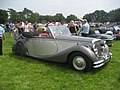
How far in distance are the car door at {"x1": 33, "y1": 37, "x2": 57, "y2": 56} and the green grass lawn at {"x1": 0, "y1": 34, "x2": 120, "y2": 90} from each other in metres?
0.41

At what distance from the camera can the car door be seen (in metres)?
6.86

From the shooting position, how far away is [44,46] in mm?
7141

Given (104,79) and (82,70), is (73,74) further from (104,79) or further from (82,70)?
(104,79)

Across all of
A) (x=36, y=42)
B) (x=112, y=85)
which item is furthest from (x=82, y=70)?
(x=36, y=42)

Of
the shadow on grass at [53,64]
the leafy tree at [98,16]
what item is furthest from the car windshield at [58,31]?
the leafy tree at [98,16]

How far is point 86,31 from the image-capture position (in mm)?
11180

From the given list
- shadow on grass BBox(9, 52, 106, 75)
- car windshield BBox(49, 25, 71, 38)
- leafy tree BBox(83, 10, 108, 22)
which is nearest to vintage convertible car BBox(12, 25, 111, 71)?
car windshield BBox(49, 25, 71, 38)

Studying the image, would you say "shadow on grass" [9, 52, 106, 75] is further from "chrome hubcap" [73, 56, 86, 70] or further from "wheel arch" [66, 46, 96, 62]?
"wheel arch" [66, 46, 96, 62]

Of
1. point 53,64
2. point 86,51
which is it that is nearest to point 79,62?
point 86,51

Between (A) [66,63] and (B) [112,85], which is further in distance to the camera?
(A) [66,63]

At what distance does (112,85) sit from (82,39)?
6.34ft

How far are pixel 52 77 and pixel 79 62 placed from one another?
3.23 ft

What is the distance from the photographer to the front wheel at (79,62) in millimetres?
5951

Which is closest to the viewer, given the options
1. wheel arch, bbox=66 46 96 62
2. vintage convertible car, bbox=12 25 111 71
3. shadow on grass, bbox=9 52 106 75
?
wheel arch, bbox=66 46 96 62
